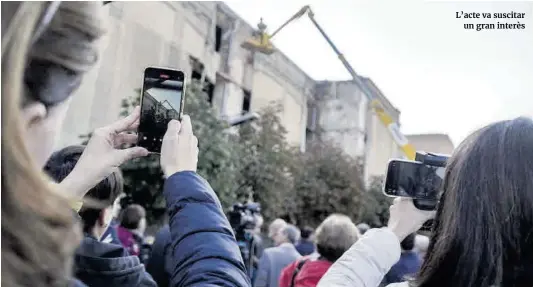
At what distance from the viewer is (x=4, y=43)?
0.44 metres

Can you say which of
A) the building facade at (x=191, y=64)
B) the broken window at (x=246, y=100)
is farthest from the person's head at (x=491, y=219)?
the broken window at (x=246, y=100)

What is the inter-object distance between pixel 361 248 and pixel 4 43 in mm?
668

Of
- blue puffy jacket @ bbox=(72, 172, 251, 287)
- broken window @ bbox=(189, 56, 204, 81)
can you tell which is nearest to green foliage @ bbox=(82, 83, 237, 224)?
broken window @ bbox=(189, 56, 204, 81)

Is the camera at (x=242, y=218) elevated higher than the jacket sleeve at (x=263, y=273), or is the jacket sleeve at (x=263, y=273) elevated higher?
the camera at (x=242, y=218)

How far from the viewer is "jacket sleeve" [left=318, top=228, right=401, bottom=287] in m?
0.92

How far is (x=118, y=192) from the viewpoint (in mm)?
1288

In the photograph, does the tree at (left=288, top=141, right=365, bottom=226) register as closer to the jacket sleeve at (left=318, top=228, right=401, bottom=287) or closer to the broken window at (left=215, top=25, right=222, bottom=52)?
the broken window at (left=215, top=25, right=222, bottom=52)

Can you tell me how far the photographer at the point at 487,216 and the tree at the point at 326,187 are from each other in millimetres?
12992

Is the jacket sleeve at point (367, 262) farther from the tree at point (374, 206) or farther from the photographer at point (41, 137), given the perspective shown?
the tree at point (374, 206)

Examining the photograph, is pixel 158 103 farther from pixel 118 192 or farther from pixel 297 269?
pixel 297 269

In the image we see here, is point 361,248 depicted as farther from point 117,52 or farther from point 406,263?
point 117,52

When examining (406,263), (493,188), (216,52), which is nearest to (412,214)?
(493,188)

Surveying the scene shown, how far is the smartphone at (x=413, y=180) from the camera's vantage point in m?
1.08

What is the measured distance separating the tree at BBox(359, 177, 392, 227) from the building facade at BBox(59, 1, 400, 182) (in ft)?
7.02
